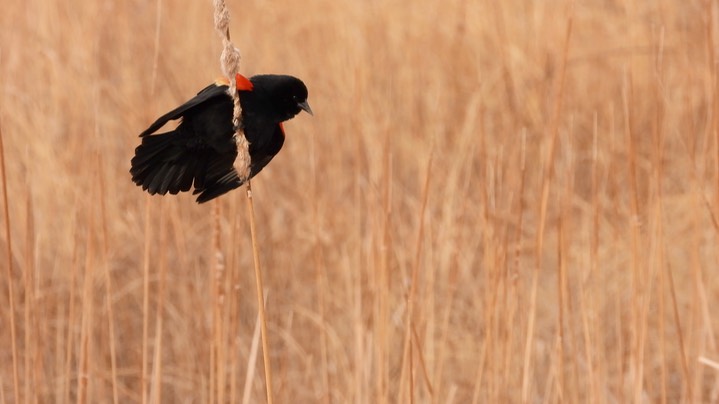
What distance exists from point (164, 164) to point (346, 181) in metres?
1.81

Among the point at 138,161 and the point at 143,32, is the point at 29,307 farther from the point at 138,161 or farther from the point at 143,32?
the point at 143,32

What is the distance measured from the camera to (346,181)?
268 cm

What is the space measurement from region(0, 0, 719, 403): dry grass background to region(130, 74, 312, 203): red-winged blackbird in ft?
3.20

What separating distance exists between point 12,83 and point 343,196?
42.9 inches

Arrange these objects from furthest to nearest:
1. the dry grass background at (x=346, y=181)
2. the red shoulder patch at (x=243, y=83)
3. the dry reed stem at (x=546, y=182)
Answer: the dry grass background at (x=346, y=181) < the dry reed stem at (x=546, y=182) < the red shoulder patch at (x=243, y=83)

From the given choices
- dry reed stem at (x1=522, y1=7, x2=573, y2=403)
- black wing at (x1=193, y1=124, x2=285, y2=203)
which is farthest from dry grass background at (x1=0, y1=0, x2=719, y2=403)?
black wing at (x1=193, y1=124, x2=285, y2=203)

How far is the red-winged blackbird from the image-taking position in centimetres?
86

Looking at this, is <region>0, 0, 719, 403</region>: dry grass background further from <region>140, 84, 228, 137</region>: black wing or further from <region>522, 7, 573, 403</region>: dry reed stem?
<region>140, 84, 228, 137</region>: black wing

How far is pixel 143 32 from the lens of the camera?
325 cm

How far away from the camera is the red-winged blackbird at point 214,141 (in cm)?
86

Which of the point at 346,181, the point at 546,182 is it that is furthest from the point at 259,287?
the point at 346,181

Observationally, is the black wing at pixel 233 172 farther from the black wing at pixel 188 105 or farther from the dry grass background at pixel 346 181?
the dry grass background at pixel 346 181

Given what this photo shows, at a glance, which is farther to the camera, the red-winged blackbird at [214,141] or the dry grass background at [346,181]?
the dry grass background at [346,181]

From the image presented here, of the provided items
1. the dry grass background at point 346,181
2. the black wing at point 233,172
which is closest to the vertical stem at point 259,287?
the black wing at point 233,172
